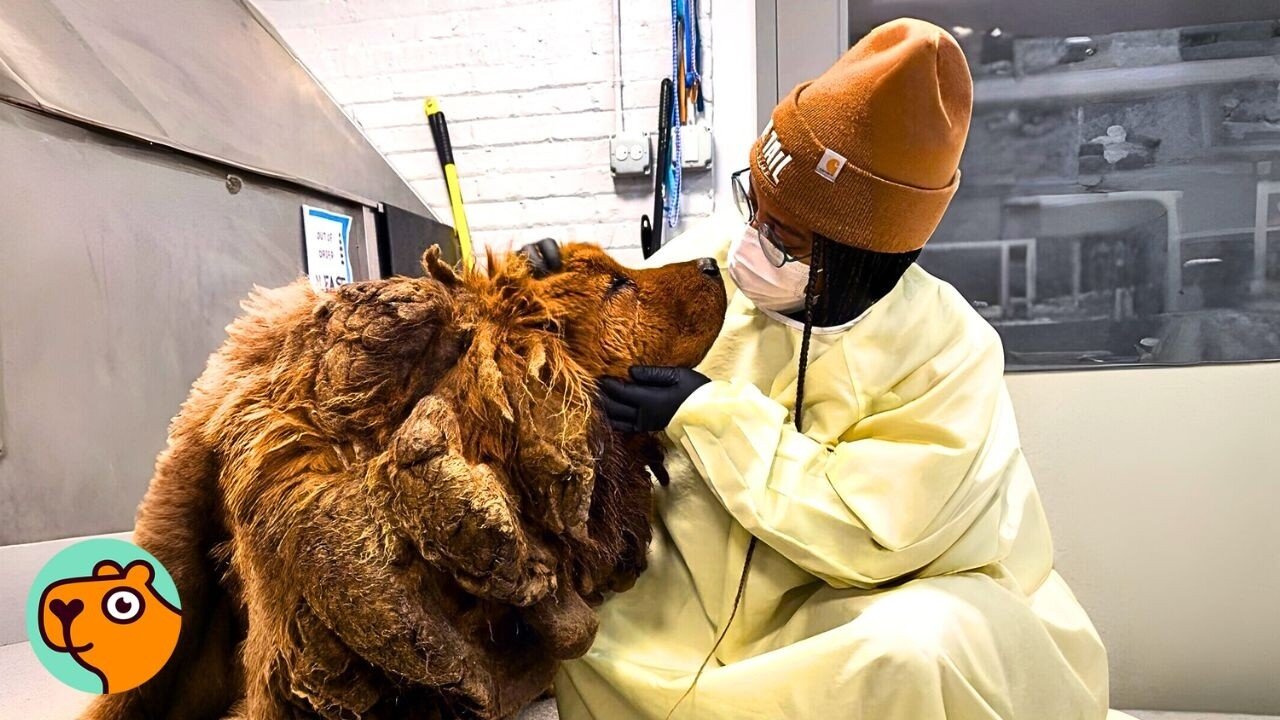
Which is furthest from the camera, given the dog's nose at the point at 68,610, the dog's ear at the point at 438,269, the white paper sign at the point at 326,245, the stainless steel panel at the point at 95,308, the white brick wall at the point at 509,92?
the white brick wall at the point at 509,92

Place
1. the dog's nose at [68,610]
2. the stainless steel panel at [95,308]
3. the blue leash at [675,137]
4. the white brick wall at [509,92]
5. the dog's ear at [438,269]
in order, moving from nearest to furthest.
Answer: the dog's nose at [68,610] → the dog's ear at [438,269] → the stainless steel panel at [95,308] → the blue leash at [675,137] → the white brick wall at [509,92]

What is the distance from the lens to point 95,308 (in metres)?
0.87

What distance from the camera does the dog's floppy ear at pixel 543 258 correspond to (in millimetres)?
721

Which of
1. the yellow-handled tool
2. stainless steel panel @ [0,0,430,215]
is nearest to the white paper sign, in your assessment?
stainless steel panel @ [0,0,430,215]

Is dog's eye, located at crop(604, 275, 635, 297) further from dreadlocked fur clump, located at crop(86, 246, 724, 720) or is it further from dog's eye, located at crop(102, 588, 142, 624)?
dog's eye, located at crop(102, 588, 142, 624)

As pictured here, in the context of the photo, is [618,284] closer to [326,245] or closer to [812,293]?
[812,293]

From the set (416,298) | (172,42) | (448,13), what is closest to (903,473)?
(416,298)

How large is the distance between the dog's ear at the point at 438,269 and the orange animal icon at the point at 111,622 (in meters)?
0.30

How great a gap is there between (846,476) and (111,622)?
2.04ft

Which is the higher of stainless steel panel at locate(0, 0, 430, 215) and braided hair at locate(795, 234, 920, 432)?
stainless steel panel at locate(0, 0, 430, 215)

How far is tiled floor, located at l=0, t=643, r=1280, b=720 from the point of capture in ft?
1.89

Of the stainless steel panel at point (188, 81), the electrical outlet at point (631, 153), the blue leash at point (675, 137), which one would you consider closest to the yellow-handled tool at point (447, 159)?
the stainless steel panel at point (188, 81)

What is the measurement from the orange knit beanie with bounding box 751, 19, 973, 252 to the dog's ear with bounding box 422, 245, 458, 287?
0.37 m

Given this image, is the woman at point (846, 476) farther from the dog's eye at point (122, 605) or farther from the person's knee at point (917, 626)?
the dog's eye at point (122, 605)
